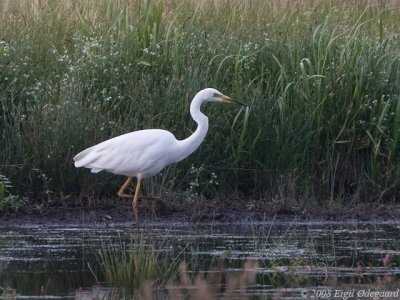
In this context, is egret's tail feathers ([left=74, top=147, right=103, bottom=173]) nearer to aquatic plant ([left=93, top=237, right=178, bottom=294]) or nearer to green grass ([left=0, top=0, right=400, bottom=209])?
green grass ([left=0, top=0, right=400, bottom=209])

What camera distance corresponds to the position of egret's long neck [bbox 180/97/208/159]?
9.22 meters

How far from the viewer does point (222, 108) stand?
1009 cm

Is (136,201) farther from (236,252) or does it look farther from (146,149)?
(236,252)

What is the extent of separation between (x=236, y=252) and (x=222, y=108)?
263cm

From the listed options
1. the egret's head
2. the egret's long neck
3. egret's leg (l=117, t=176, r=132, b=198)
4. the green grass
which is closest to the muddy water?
egret's leg (l=117, t=176, r=132, b=198)

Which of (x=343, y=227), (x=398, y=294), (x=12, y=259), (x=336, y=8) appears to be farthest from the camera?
(x=336, y=8)

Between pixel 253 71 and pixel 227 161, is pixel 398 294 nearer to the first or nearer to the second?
pixel 227 161

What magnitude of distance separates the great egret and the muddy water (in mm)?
Result: 496

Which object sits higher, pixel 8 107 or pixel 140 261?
pixel 8 107

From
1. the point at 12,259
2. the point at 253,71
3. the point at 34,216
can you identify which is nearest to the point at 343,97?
the point at 253,71

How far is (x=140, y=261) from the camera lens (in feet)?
20.6

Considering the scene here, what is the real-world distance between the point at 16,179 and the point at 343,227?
2.87m

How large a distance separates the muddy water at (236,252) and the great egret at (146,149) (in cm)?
50

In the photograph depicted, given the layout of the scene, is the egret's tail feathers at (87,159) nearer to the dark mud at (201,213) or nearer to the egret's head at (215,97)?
the dark mud at (201,213)
